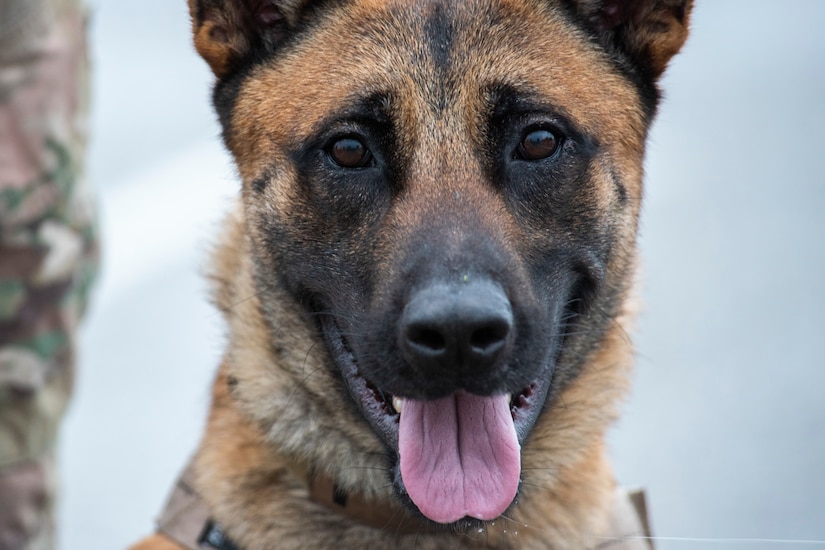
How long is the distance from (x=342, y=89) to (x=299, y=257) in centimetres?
44

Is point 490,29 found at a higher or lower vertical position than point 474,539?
higher

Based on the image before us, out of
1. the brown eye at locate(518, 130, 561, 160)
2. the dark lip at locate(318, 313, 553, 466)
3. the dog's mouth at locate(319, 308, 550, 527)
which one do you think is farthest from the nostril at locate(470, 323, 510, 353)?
the brown eye at locate(518, 130, 561, 160)

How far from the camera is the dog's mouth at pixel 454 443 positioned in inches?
91.7

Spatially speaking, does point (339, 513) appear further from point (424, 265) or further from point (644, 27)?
point (644, 27)

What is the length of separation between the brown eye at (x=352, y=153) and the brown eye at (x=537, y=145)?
0.39 m

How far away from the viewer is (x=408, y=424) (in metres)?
2.43

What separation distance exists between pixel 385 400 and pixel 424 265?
1.37ft

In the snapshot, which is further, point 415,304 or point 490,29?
point 490,29

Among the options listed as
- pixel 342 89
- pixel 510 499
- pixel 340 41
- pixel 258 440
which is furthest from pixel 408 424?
pixel 340 41

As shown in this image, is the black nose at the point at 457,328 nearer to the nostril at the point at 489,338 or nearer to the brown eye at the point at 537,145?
the nostril at the point at 489,338

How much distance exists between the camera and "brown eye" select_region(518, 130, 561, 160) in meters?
2.49

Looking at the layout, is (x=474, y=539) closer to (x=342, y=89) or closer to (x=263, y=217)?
(x=263, y=217)

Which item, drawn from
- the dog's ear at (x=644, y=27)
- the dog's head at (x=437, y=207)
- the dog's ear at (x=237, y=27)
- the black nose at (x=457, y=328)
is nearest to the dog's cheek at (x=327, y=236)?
the dog's head at (x=437, y=207)

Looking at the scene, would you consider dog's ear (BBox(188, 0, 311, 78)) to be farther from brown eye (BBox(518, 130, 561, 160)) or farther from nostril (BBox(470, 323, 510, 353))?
nostril (BBox(470, 323, 510, 353))
